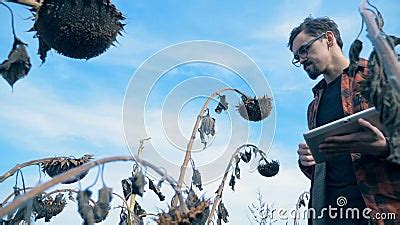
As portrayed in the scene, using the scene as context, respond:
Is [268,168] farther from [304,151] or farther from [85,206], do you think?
[85,206]

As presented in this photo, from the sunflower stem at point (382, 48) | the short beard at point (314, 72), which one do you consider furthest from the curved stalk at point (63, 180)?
the short beard at point (314, 72)

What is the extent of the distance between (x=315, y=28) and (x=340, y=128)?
1.05 meters

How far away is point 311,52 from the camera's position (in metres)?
3.01

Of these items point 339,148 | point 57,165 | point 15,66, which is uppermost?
point 57,165

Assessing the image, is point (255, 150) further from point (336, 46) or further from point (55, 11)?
point (55, 11)

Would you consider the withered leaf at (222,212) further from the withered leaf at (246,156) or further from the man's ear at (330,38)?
the man's ear at (330,38)

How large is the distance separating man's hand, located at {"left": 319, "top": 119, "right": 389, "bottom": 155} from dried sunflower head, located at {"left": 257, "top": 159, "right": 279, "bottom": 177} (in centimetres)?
262

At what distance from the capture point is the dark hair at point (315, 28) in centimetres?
310

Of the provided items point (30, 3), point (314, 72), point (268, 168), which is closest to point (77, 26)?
point (30, 3)

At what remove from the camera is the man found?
229cm

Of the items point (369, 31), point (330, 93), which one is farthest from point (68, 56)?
point (330, 93)

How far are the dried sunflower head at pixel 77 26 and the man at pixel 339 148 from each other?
91cm

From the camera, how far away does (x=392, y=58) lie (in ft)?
2.88

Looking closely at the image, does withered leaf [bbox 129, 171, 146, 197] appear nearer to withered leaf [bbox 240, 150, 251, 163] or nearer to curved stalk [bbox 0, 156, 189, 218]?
curved stalk [bbox 0, 156, 189, 218]
